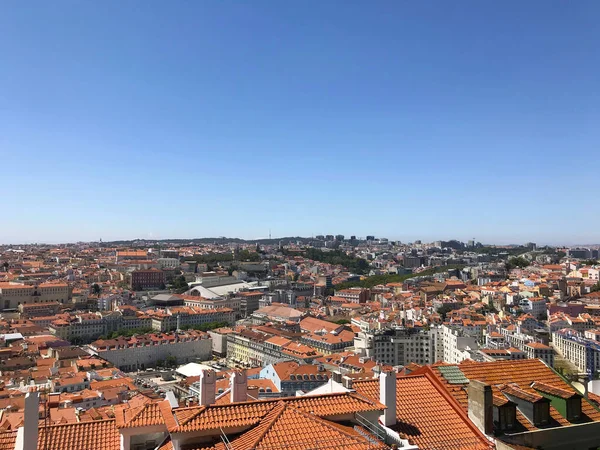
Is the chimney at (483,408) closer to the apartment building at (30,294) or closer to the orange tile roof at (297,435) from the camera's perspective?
the orange tile roof at (297,435)

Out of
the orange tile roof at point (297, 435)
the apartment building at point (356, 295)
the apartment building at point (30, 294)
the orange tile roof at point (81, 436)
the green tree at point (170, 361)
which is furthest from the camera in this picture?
the apartment building at point (356, 295)

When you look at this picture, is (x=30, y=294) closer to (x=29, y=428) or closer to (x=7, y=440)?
(x=7, y=440)

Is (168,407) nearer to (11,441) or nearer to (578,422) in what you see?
(11,441)

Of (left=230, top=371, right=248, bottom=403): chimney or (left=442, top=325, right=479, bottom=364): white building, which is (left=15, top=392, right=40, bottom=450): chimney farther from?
(left=442, top=325, right=479, bottom=364): white building

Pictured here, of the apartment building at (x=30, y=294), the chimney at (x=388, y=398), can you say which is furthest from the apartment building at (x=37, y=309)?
the chimney at (x=388, y=398)

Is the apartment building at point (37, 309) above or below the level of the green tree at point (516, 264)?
below

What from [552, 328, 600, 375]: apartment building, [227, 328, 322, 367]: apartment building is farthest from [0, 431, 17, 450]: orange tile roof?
[552, 328, 600, 375]: apartment building
